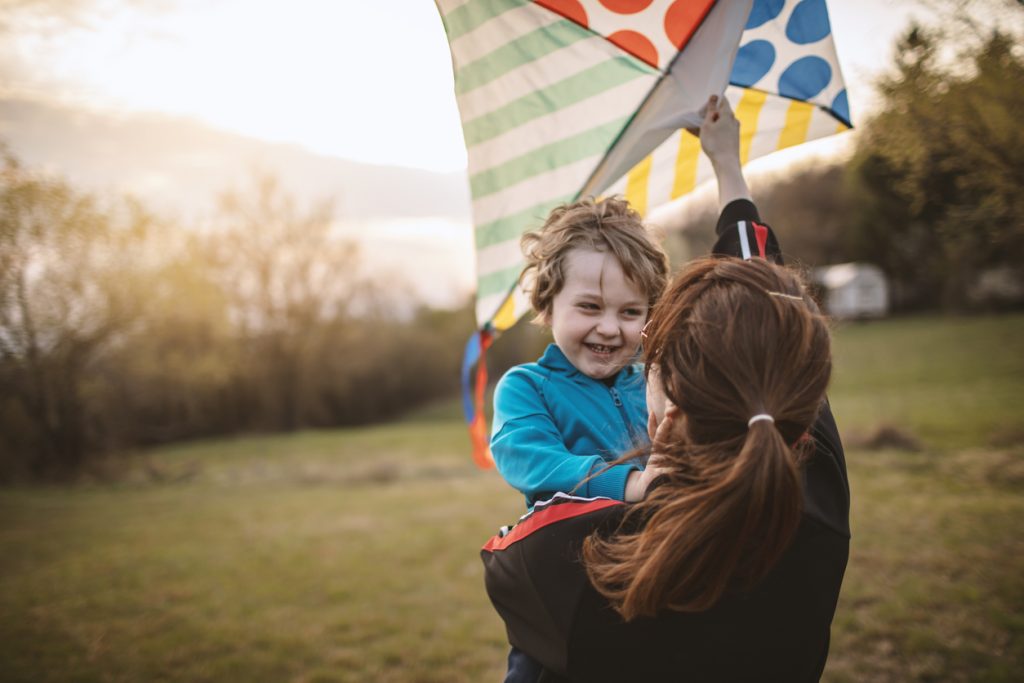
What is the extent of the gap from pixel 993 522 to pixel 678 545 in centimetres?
701

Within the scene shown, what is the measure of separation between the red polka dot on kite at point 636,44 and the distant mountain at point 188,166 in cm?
88

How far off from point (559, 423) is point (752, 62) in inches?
60.8

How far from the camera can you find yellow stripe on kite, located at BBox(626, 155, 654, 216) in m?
2.55

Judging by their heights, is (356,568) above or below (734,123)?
below

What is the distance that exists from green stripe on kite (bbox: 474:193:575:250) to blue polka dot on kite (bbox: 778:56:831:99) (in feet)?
3.00

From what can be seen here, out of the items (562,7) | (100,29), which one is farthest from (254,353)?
(562,7)

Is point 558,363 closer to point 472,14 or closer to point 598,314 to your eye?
point 598,314

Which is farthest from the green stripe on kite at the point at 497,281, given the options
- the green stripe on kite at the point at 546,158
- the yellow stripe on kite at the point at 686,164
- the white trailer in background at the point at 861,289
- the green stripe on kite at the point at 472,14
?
the white trailer in background at the point at 861,289

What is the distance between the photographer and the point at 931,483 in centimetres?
800

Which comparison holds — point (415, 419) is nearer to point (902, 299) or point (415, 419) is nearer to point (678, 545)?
point (678, 545)

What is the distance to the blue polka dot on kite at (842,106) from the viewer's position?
235 cm

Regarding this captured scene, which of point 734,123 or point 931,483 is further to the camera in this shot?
point 931,483

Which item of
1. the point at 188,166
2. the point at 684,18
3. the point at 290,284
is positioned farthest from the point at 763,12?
the point at 290,284

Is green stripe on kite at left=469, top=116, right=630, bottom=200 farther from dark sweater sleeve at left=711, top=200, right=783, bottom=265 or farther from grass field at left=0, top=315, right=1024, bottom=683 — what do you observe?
grass field at left=0, top=315, right=1024, bottom=683
